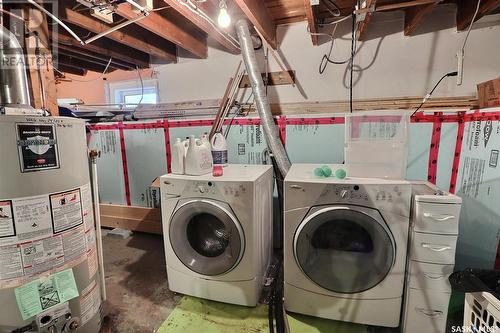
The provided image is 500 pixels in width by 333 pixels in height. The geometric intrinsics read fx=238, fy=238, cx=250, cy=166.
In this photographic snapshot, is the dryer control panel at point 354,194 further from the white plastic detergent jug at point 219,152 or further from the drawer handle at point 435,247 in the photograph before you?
the white plastic detergent jug at point 219,152

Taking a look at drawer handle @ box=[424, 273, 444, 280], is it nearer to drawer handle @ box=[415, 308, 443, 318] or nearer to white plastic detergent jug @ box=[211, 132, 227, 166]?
drawer handle @ box=[415, 308, 443, 318]

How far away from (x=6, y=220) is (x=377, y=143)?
6.02 feet

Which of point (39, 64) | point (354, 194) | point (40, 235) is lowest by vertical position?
point (40, 235)

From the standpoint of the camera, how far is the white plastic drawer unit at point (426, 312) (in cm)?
126

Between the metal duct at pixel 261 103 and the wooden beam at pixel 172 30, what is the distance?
0.61m

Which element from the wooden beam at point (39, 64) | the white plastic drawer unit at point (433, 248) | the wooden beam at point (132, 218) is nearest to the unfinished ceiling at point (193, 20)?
the wooden beam at point (39, 64)

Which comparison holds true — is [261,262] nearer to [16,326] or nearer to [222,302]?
[222,302]

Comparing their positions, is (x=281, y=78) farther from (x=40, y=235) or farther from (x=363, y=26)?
(x=40, y=235)

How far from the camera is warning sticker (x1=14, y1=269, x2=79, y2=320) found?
3.42 feet

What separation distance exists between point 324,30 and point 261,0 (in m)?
0.75

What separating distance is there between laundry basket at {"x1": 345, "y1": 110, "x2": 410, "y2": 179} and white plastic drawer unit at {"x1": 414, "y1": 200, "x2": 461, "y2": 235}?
0.20 m

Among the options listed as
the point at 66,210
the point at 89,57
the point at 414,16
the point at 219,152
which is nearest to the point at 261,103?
the point at 219,152

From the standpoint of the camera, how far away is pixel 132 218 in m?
2.78

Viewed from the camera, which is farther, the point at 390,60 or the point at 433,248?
the point at 390,60
